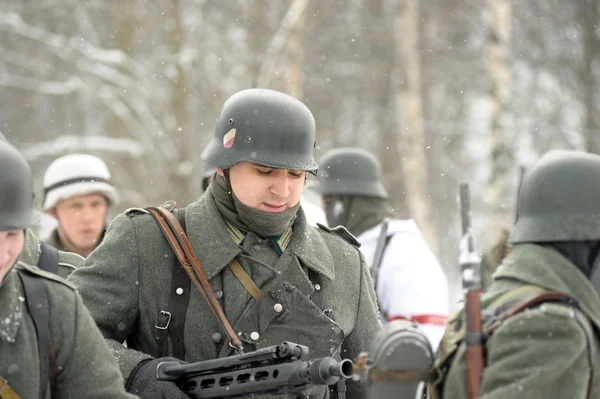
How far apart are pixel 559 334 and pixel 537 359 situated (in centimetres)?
11

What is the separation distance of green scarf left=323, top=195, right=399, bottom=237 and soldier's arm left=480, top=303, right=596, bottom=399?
4.31 m

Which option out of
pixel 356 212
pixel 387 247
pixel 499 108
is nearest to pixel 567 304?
pixel 387 247

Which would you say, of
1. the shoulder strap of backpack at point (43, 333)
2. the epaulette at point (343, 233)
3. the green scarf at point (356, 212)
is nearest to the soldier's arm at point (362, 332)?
the epaulette at point (343, 233)

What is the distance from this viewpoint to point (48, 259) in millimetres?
5199

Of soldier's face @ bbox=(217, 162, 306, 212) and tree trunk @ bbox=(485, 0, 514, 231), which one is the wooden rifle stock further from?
tree trunk @ bbox=(485, 0, 514, 231)

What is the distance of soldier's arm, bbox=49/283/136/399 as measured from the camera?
3.56 meters

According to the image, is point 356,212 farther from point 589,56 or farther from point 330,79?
point 330,79

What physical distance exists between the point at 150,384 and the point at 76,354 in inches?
37.9

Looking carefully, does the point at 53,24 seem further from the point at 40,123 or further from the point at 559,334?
the point at 559,334

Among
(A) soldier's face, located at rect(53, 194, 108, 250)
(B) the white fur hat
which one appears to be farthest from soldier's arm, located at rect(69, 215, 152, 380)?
(B) the white fur hat

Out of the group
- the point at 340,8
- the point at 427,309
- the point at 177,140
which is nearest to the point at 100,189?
the point at 427,309

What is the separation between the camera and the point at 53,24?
68.4 feet

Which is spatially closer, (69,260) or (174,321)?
(174,321)

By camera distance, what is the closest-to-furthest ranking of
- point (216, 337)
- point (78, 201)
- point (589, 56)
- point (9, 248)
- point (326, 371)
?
point (9, 248)
point (326, 371)
point (216, 337)
point (78, 201)
point (589, 56)
